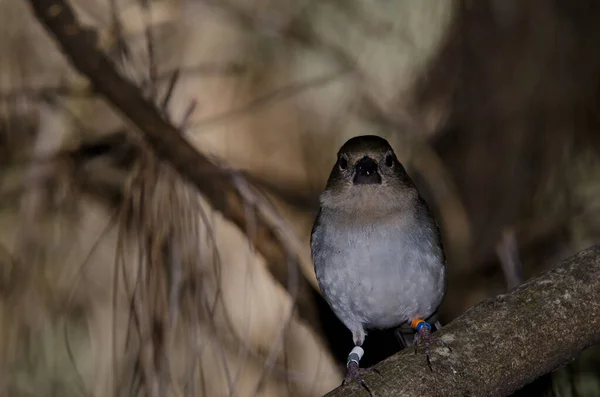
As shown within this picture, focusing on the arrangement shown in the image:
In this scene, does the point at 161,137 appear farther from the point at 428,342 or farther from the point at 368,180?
the point at 428,342

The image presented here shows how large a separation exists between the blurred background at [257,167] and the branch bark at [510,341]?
62 cm

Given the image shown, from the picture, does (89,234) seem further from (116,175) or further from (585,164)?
Answer: (585,164)

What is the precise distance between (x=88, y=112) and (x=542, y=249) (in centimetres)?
219

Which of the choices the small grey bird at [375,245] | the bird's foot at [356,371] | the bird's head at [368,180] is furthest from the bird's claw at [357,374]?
the bird's head at [368,180]

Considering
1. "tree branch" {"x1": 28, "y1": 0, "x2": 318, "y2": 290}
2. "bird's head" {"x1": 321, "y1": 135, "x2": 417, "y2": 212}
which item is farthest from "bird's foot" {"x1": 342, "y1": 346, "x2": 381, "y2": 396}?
"tree branch" {"x1": 28, "y1": 0, "x2": 318, "y2": 290}

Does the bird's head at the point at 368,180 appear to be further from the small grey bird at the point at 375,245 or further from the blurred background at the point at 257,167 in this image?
the blurred background at the point at 257,167

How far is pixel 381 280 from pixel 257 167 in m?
1.37

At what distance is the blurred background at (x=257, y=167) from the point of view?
10.6ft

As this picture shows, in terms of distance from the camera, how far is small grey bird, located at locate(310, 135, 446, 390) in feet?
10.3

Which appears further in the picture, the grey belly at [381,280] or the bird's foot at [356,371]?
the grey belly at [381,280]

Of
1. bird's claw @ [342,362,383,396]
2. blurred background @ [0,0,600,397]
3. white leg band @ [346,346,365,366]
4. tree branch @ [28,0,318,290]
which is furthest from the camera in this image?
tree branch @ [28,0,318,290]

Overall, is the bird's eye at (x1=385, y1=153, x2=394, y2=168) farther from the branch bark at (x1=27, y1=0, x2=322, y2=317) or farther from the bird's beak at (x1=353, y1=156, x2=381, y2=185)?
the branch bark at (x1=27, y1=0, x2=322, y2=317)

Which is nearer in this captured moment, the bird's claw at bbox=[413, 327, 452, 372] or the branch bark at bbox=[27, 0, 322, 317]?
the bird's claw at bbox=[413, 327, 452, 372]

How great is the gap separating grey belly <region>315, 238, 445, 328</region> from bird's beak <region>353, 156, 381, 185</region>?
0.79 feet
